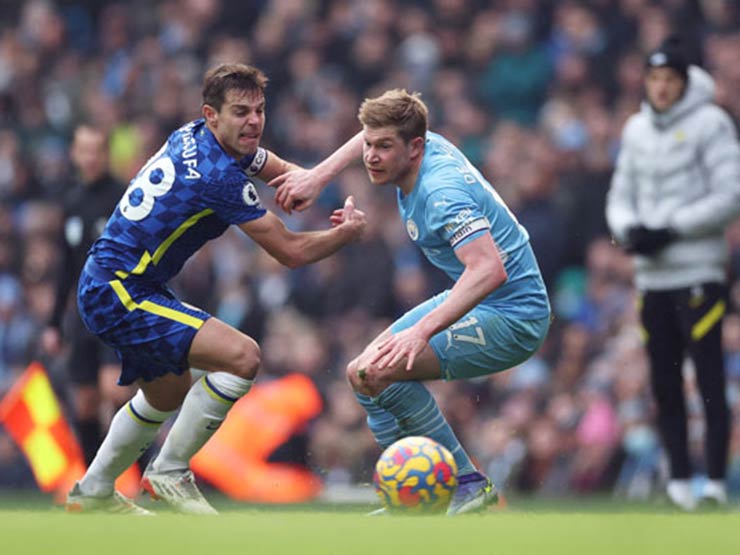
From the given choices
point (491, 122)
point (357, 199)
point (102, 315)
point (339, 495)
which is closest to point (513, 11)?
point (491, 122)

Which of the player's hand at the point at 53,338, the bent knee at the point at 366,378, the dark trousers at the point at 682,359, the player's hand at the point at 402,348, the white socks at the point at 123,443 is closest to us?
the player's hand at the point at 402,348

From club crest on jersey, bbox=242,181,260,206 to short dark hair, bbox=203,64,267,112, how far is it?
44 cm

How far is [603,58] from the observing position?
14.5 meters

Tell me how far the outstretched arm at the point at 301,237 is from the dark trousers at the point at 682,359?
247cm

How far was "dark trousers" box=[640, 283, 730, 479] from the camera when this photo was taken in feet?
30.9

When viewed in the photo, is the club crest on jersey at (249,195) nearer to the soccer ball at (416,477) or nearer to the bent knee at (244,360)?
the bent knee at (244,360)

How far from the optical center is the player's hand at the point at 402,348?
7184 mm

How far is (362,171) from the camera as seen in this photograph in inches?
569

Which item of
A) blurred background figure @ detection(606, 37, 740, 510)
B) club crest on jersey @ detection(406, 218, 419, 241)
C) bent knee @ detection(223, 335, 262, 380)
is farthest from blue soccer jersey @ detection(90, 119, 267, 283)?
blurred background figure @ detection(606, 37, 740, 510)

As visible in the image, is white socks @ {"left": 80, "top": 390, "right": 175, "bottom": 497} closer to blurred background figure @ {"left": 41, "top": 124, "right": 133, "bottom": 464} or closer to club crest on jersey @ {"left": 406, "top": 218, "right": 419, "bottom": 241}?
club crest on jersey @ {"left": 406, "top": 218, "right": 419, "bottom": 241}

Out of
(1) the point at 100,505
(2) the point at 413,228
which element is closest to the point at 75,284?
(1) the point at 100,505

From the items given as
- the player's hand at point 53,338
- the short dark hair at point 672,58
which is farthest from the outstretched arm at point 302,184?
the player's hand at point 53,338

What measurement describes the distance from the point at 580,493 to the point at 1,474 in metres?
5.54

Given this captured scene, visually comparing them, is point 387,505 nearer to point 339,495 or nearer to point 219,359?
point 219,359
